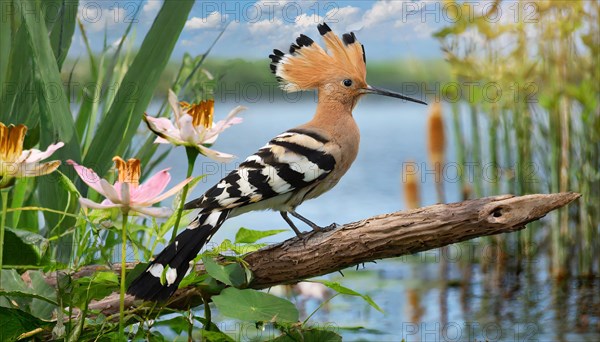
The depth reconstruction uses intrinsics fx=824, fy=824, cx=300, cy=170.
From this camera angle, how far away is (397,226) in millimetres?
1302

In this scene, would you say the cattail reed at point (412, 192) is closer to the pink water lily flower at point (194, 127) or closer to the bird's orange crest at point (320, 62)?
the bird's orange crest at point (320, 62)

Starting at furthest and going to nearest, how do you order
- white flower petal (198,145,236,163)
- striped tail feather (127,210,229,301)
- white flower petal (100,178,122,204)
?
striped tail feather (127,210,229,301)
white flower petal (198,145,236,163)
white flower petal (100,178,122,204)

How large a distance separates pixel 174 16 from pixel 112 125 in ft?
0.96

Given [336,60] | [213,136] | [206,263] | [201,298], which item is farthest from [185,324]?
[336,60]

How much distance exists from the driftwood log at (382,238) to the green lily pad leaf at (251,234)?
0.08 feet

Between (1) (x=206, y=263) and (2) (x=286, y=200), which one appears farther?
(2) (x=286, y=200)

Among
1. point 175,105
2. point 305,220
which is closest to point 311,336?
point 305,220

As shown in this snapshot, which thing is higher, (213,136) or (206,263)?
(213,136)

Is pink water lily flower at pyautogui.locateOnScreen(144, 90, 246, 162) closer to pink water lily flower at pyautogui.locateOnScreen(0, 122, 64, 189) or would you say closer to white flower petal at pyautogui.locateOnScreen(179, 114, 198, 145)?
white flower petal at pyautogui.locateOnScreen(179, 114, 198, 145)

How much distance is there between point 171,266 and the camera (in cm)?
129

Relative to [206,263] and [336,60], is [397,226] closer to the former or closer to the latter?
[206,263]

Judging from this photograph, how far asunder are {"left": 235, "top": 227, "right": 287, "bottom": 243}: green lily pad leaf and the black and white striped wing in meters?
0.05

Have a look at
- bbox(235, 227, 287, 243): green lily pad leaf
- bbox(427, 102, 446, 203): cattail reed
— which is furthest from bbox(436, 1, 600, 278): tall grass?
bbox(235, 227, 287, 243): green lily pad leaf

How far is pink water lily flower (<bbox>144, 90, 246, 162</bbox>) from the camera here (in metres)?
1.16
